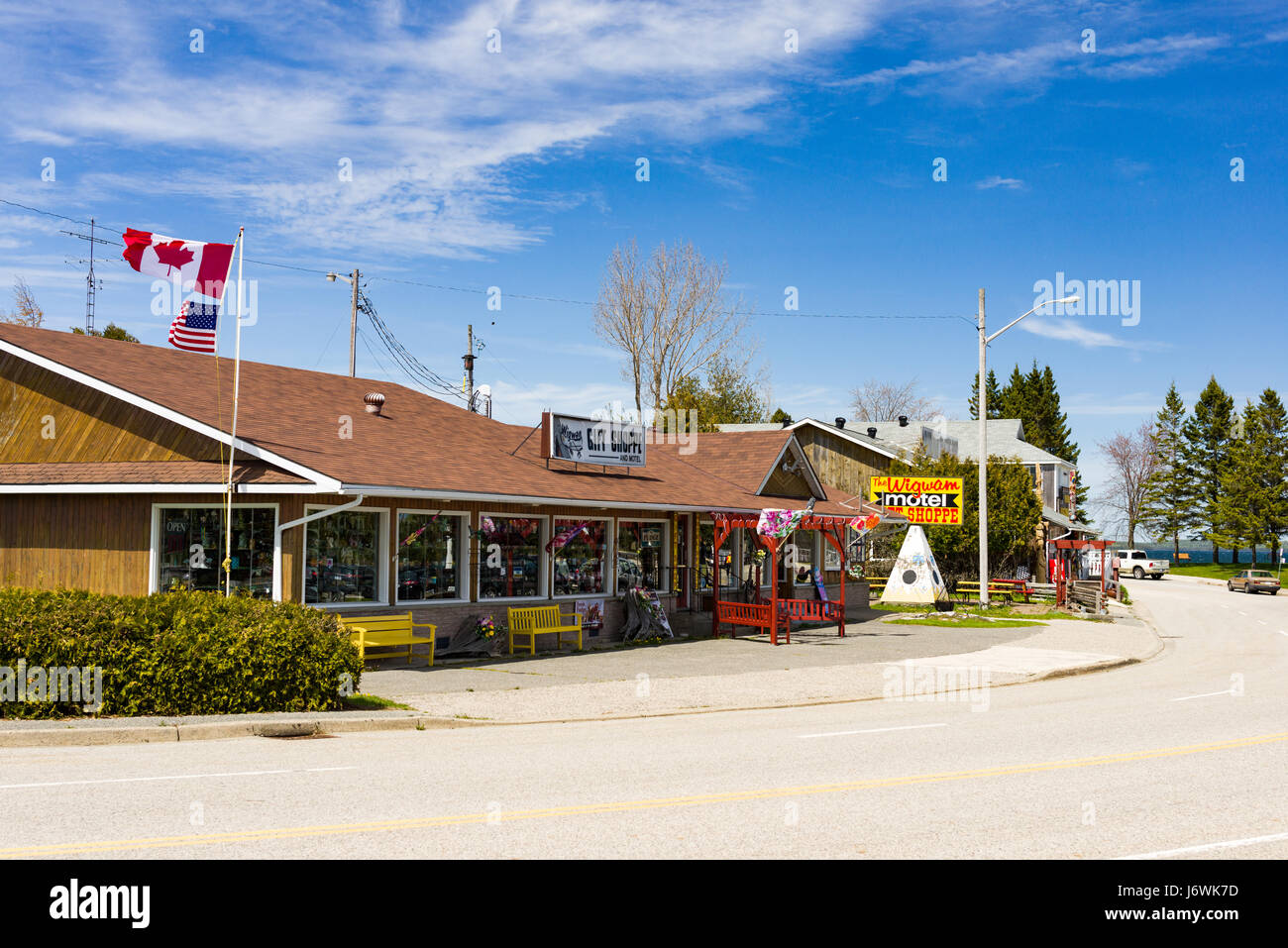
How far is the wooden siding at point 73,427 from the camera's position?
59.2 feet

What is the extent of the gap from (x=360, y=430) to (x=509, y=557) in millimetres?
3989

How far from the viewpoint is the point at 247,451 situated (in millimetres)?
17125

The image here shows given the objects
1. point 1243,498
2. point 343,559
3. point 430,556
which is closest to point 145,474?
point 343,559

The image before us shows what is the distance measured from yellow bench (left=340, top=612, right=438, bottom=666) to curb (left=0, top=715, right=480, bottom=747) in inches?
182

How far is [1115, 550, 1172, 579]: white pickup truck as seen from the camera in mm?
77250

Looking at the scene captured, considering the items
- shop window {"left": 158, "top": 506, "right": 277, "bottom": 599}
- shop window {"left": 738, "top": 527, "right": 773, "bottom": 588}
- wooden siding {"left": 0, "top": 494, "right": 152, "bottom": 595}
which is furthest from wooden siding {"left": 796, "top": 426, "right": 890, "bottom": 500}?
wooden siding {"left": 0, "top": 494, "right": 152, "bottom": 595}

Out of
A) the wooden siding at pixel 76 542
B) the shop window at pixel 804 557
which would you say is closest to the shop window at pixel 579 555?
the wooden siding at pixel 76 542

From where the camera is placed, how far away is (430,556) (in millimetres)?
20203

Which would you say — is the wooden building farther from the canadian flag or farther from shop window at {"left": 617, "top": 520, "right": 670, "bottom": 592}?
the canadian flag

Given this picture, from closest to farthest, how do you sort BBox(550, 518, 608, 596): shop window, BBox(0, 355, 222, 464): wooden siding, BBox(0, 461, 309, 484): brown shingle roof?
BBox(0, 461, 309, 484): brown shingle roof
BBox(0, 355, 222, 464): wooden siding
BBox(550, 518, 608, 596): shop window

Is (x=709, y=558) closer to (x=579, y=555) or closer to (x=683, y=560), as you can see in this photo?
(x=683, y=560)

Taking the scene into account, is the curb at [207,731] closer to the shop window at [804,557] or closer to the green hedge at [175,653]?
the green hedge at [175,653]

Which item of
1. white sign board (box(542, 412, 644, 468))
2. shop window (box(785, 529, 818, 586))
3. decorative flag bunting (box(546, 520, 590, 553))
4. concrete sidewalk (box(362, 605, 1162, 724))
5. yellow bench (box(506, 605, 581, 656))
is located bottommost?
concrete sidewalk (box(362, 605, 1162, 724))

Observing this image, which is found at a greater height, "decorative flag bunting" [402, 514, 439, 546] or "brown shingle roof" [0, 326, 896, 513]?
"brown shingle roof" [0, 326, 896, 513]
